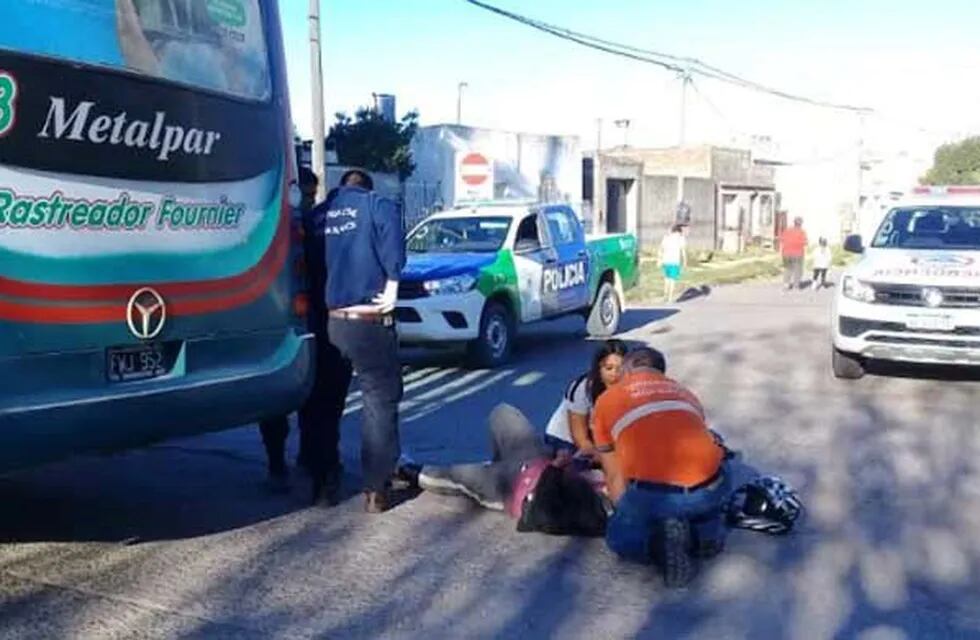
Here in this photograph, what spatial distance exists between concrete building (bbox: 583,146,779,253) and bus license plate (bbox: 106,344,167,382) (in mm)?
31133

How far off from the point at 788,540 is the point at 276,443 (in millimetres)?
3107

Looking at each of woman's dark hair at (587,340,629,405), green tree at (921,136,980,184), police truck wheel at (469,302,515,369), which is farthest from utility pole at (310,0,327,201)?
green tree at (921,136,980,184)

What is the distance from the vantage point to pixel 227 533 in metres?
6.12

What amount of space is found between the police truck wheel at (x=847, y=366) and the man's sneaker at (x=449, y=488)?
241 inches

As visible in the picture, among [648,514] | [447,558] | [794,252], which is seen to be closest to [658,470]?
[648,514]

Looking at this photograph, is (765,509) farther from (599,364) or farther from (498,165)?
(498,165)

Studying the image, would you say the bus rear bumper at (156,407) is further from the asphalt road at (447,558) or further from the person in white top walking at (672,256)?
the person in white top walking at (672,256)

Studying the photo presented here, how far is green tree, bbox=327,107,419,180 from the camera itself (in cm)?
2642

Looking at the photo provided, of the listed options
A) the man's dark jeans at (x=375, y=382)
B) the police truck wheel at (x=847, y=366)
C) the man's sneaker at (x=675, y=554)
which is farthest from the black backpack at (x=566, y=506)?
the police truck wheel at (x=847, y=366)

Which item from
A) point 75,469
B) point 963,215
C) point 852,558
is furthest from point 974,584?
point 963,215

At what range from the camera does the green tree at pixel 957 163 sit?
59562 millimetres

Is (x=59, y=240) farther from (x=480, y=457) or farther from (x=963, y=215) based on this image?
(x=963, y=215)

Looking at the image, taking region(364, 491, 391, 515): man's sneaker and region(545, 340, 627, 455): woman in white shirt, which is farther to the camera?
region(364, 491, 391, 515): man's sneaker

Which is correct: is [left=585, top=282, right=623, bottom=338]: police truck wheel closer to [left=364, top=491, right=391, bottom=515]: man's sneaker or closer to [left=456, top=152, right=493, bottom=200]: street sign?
[left=456, top=152, right=493, bottom=200]: street sign
